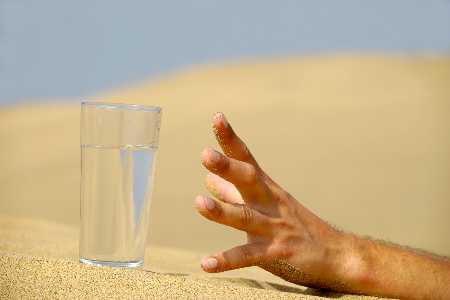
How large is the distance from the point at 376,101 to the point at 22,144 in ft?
13.3

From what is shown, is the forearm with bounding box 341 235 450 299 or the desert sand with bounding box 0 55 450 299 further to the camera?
the desert sand with bounding box 0 55 450 299

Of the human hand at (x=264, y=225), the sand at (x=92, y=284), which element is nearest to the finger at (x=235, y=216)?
the human hand at (x=264, y=225)

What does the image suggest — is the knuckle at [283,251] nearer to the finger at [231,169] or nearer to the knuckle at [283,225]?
the knuckle at [283,225]

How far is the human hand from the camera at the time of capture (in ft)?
4.46

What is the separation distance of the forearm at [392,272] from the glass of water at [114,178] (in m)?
0.42

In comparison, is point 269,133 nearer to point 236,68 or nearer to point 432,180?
point 432,180

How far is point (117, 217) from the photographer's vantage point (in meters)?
1.43

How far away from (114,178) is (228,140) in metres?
0.21

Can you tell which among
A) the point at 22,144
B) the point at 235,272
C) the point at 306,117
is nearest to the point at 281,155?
the point at 306,117

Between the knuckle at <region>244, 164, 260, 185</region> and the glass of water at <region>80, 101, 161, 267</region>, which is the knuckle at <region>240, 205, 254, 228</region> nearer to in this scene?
the knuckle at <region>244, 164, 260, 185</region>

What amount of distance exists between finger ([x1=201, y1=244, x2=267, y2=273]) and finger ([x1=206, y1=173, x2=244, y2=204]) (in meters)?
0.11

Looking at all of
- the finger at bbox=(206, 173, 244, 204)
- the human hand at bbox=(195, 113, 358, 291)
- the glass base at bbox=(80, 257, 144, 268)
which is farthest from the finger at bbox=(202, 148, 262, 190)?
the glass base at bbox=(80, 257, 144, 268)

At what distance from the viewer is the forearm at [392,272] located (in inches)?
60.0

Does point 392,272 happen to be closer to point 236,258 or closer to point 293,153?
point 236,258
